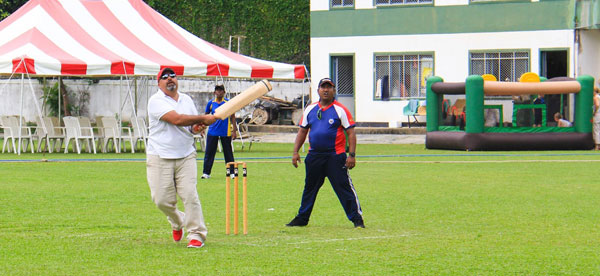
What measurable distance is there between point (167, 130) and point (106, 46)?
1720 cm

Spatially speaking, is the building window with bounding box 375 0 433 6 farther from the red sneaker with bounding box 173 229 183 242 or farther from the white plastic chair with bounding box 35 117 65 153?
the red sneaker with bounding box 173 229 183 242

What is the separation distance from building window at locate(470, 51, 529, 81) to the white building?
0.12 feet

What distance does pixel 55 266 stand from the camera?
8.77 metres

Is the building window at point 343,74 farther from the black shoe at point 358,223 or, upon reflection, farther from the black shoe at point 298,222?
the black shoe at point 358,223

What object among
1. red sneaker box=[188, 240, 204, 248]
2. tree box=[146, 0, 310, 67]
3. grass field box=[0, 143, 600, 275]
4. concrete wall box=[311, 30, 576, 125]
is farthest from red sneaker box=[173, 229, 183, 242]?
tree box=[146, 0, 310, 67]

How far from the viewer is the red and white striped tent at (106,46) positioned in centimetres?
2480

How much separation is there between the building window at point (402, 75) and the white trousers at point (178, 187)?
92.2 ft

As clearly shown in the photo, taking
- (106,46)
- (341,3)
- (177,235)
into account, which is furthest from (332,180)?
(341,3)

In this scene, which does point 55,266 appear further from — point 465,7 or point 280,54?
point 280,54

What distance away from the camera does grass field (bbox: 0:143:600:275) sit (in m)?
8.87

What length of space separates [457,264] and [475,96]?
62.2 ft

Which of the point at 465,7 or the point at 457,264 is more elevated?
the point at 465,7

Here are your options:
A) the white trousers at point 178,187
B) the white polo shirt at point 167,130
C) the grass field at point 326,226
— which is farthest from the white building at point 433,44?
the white trousers at point 178,187

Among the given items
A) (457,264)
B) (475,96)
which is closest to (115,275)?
(457,264)
